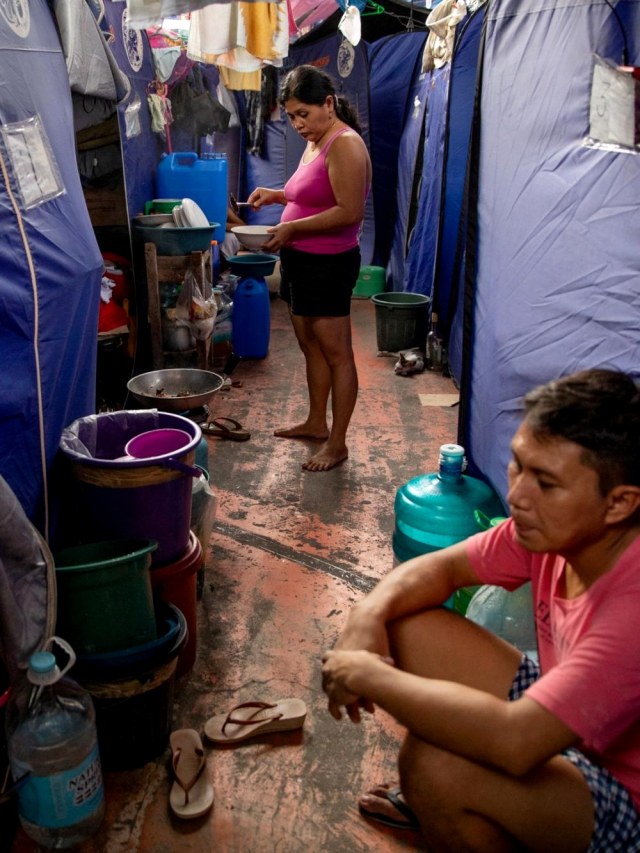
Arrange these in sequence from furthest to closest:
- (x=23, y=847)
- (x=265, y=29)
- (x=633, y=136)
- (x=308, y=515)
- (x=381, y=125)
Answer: (x=381, y=125)
(x=265, y=29)
(x=308, y=515)
(x=633, y=136)
(x=23, y=847)

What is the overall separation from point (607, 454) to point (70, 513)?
5.85ft

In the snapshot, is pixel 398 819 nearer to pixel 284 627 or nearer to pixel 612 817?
pixel 612 817

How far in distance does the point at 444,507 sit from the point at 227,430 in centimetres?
196

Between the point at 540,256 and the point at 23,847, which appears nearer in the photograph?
the point at 23,847

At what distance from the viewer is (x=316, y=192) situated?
346cm

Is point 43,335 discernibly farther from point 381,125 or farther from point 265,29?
point 381,125

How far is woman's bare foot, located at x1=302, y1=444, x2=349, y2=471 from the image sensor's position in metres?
3.80

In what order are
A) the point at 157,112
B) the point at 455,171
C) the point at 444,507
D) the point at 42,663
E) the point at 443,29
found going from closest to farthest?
the point at 42,663 → the point at 444,507 → the point at 455,171 → the point at 443,29 → the point at 157,112

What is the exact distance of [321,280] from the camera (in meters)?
3.58

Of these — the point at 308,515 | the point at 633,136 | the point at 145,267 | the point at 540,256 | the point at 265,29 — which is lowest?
the point at 308,515

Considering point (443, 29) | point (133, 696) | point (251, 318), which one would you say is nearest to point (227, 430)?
point (251, 318)

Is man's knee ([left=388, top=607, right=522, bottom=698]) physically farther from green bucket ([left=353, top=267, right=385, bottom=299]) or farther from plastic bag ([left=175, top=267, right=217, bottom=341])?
green bucket ([left=353, top=267, right=385, bottom=299])

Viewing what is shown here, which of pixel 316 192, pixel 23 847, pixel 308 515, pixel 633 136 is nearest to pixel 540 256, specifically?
pixel 633 136

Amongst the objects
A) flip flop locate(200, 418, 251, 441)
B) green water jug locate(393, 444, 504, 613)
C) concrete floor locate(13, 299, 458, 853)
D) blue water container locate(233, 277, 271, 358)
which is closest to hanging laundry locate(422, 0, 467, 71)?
blue water container locate(233, 277, 271, 358)
